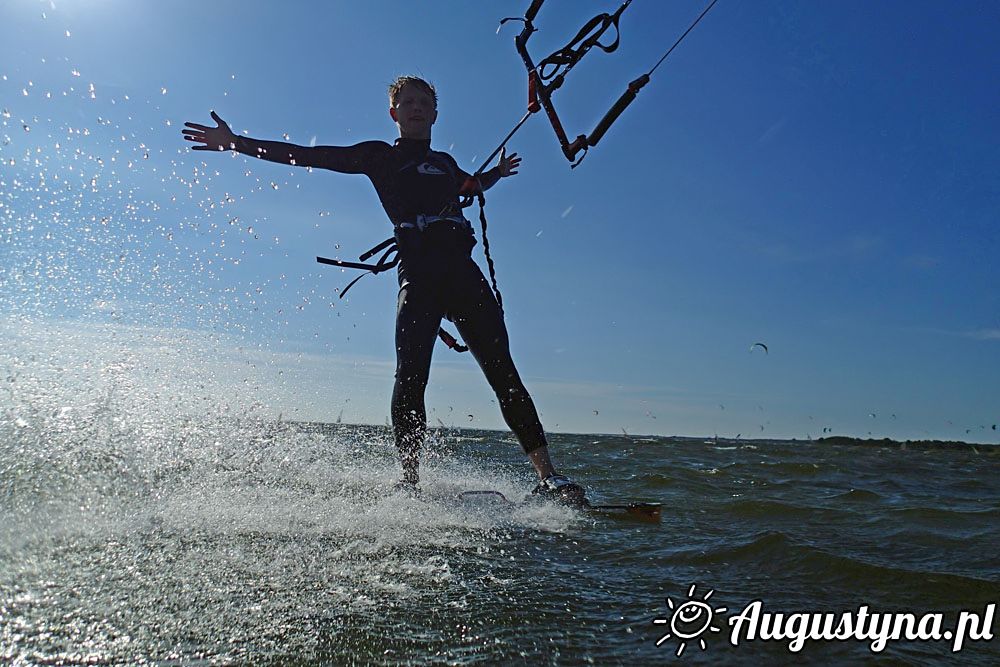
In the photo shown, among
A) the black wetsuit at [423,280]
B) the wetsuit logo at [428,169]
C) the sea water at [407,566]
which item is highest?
the wetsuit logo at [428,169]

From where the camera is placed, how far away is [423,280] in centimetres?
489

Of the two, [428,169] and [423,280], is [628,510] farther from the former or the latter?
[428,169]

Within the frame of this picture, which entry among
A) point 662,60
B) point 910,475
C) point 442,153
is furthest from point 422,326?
point 910,475

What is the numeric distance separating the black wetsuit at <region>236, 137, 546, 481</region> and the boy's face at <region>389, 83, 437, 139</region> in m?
0.11

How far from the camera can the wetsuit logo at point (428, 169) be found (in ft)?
16.7

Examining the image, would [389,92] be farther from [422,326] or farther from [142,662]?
[142,662]

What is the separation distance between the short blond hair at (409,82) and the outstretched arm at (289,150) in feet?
1.70

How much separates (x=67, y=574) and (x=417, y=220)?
3.31 m

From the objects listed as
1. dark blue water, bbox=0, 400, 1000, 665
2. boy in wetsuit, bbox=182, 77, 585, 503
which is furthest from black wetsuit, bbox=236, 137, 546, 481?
dark blue water, bbox=0, 400, 1000, 665

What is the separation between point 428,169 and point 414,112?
520 mm

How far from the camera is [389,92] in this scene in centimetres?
555

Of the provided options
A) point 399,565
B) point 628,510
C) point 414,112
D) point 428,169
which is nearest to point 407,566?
point 399,565

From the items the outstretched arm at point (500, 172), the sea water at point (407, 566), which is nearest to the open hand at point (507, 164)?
the outstretched arm at point (500, 172)

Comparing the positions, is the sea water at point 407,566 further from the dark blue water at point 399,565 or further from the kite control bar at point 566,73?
the kite control bar at point 566,73
